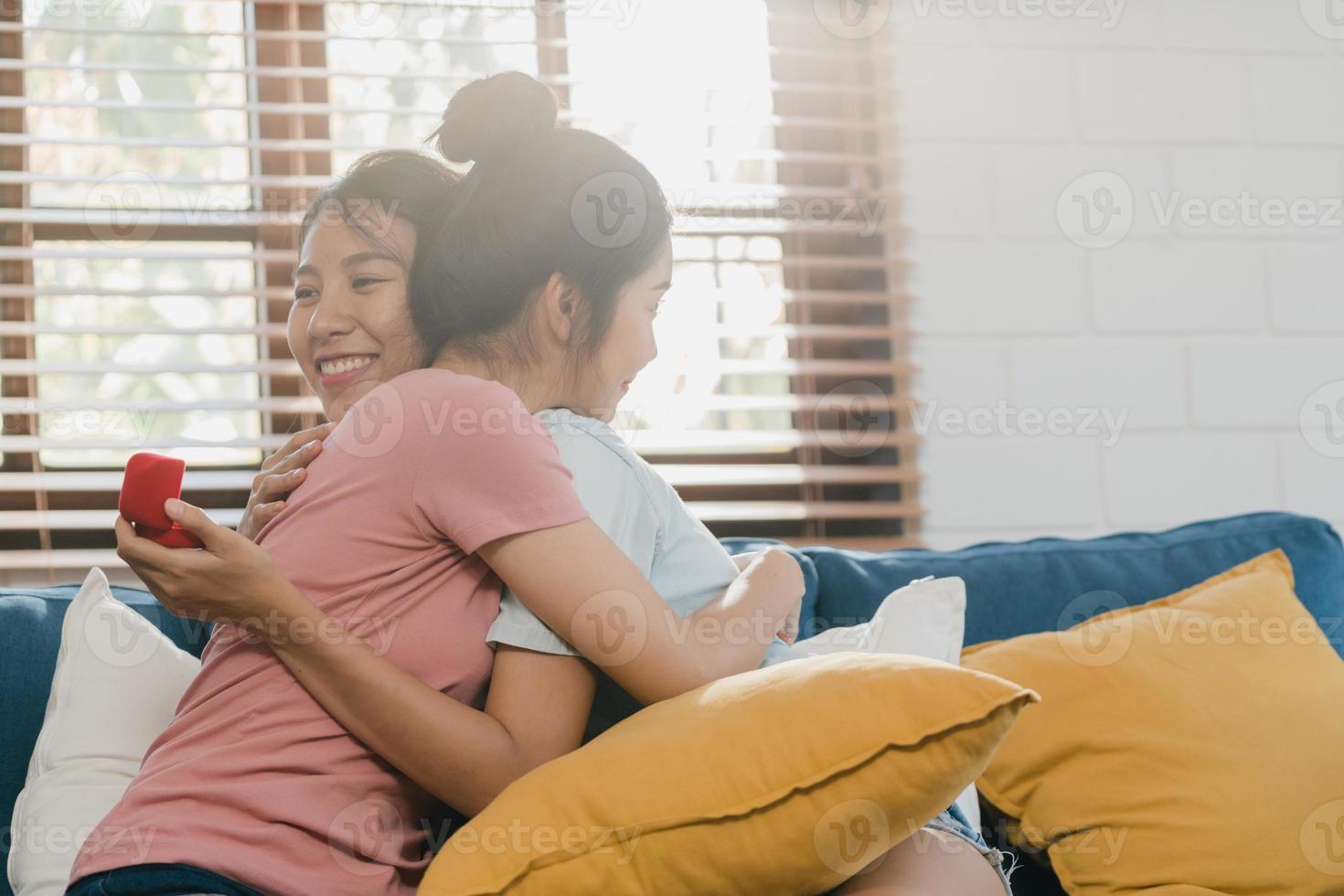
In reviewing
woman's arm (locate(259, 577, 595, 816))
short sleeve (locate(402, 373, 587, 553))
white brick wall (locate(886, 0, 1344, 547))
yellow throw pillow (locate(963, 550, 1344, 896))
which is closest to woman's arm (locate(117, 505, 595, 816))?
woman's arm (locate(259, 577, 595, 816))

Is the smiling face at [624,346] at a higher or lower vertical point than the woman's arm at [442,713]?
higher

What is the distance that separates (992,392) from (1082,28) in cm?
72

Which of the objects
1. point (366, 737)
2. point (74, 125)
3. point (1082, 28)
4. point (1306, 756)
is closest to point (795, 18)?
point (1082, 28)

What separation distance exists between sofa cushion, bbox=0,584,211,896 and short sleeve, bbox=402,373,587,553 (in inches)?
25.6

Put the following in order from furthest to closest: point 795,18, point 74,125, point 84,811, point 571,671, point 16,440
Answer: point 795,18
point 74,125
point 16,440
point 84,811
point 571,671

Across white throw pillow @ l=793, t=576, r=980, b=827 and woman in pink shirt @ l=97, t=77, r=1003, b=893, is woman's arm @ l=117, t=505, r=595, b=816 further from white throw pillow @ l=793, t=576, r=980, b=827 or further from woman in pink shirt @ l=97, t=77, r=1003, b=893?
white throw pillow @ l=793, t=576, r=980, b=827

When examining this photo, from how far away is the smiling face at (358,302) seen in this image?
3.87 feet

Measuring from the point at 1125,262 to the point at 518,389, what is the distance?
1.48 meters

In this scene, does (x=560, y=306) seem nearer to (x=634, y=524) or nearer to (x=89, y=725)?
(x=634, y=524)

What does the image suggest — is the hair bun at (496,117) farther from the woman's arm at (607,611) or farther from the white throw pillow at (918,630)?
the white throw pillow at (918,630)

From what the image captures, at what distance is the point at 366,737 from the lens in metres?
0.91

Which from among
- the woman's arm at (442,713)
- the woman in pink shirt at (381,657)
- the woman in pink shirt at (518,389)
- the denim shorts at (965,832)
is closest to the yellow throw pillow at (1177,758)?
the denim shorts at (965,832)

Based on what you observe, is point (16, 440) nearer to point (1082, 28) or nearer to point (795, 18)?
point (795, 18)

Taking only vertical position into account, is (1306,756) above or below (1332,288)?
below
